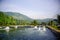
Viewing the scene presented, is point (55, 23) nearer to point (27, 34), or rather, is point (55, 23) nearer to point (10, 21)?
point (27, 34)

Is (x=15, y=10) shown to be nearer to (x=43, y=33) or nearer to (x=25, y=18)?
(x=25, y=18)

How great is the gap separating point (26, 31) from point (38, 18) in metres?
0.39

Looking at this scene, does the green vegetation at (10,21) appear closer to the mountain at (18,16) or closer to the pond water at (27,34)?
the mountain at (18,16)

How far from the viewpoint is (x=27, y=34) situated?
2793mm

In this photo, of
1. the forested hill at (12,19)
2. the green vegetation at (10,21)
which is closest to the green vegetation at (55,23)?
the green vegetation at (10,21)

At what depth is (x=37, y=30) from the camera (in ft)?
9.43

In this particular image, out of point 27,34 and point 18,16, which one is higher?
point 18,16

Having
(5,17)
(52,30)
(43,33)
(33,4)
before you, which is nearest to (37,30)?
(43,33)

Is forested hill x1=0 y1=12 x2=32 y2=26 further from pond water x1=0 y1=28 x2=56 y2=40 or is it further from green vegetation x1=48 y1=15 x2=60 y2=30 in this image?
green vegetation x1=48 y1=15 x2=60 y2=30

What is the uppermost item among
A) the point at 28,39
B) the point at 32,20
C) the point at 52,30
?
the point at 32,20

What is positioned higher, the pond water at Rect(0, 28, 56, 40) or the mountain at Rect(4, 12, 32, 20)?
Answer: the mountain at Rect(4, 12, 32, 20)

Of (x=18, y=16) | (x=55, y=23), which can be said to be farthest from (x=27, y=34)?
(x=55, y=23)

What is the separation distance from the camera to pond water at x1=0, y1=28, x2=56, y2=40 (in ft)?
8.97

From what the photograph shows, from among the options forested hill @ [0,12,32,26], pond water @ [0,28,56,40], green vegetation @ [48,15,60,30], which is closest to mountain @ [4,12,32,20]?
forested hill @ [0,12,32,26]
